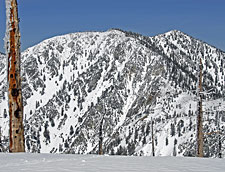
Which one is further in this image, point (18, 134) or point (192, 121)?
point (192, 121)

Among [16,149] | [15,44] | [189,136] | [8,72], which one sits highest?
[15,44]

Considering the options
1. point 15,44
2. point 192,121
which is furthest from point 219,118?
point 15,44

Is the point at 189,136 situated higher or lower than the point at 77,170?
lower

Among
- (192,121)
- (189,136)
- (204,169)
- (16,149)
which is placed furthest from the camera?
(192,121)

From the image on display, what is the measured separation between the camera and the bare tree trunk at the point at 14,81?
39.7 feet

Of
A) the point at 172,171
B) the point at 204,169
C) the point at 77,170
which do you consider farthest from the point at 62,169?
the point at 204,169

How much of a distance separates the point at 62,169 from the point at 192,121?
196 metres

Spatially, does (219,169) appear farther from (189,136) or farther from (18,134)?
(189,136)

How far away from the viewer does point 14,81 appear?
12.3m

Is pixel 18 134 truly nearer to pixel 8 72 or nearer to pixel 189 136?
pixel 8 72

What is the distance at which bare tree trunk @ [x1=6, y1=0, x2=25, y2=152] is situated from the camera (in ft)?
39.7

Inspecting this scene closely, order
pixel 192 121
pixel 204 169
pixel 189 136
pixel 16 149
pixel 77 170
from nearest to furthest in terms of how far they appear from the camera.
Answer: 1. pixel 77 170
2. pixel 204 169
3. pixel 16 149
4. pixel 189 136
5. pixel 192 121

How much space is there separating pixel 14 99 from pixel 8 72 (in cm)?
102

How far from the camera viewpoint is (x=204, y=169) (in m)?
7.74
